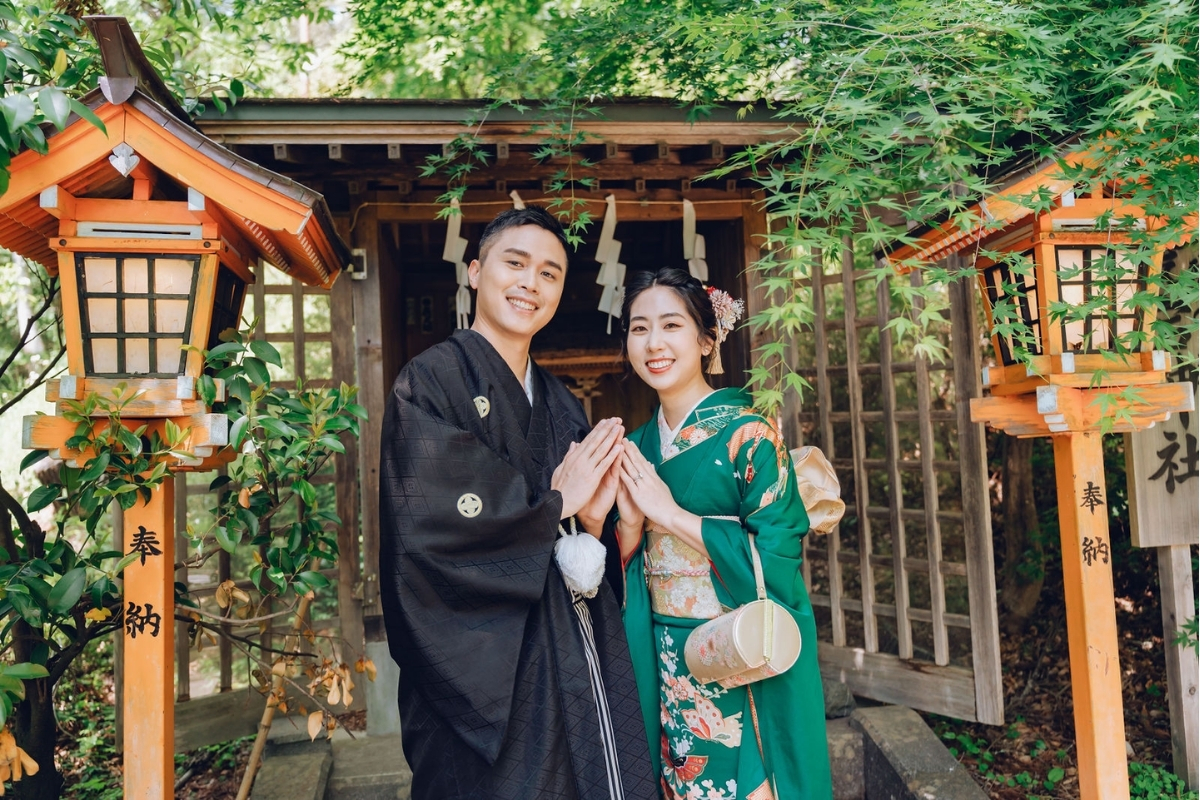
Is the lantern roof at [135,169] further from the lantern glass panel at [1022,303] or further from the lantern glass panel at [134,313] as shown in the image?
the lantern glass panel at [1022,303]

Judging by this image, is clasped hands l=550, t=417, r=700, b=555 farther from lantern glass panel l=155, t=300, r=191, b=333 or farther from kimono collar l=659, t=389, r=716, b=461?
lantern glass panel l=155, t=300, r=191, b=333

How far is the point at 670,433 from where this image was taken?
3.27 meters

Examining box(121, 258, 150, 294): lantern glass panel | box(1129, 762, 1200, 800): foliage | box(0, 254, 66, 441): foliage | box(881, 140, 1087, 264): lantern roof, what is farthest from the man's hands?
box(0, 254, 66, 441): foliage

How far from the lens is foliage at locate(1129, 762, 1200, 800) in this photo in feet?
15.0

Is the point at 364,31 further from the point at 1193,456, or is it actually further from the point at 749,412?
the point at 1193,456

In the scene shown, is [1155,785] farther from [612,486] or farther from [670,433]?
[612,486]

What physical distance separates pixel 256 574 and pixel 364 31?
17.7ft

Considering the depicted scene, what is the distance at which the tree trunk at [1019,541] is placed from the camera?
699cm

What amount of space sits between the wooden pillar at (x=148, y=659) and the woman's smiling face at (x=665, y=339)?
199cm

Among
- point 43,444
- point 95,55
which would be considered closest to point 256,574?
point 43,444

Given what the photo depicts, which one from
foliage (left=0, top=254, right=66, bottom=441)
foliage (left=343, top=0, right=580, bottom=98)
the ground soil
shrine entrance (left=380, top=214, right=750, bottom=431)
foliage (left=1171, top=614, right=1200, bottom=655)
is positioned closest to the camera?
foliage (left=1171, top=614, right=1200, bottom=655)

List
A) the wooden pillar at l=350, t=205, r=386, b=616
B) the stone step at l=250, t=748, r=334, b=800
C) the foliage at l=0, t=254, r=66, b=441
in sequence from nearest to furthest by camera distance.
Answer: the stone step at l=250, t=748, r=334, b=800
the wooden pillar at l=350, t=205, r=386, b=616
the foliage at l=0, t=254, r=66, b=441

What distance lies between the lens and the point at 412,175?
15.4 ft

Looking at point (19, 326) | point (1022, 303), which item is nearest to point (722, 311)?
point (1022, 303)
